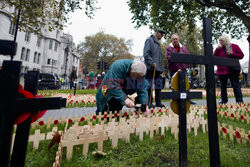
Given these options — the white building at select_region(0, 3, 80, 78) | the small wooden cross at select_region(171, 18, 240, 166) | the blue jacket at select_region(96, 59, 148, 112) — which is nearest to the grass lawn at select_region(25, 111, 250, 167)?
the small wooden cross at select_region(171, 18, 240, 166)

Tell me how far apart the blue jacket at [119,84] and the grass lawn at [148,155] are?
81 cm

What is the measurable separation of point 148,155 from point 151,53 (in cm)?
338

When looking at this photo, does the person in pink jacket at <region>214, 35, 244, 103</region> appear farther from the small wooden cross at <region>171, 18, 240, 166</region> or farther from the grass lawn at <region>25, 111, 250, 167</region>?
the small wooden cross at <region>171, 18, 240, 166</region>

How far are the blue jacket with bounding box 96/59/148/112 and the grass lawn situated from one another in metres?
0.81

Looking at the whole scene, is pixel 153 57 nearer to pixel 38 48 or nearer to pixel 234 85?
pixel 234 85

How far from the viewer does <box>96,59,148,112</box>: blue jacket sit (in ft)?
8.45

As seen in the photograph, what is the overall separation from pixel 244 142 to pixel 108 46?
3627 cm

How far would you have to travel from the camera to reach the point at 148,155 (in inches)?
65.0

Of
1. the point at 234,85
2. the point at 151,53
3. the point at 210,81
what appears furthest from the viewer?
the point at 234,85

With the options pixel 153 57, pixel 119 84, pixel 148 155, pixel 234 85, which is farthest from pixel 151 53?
pixel 148 155

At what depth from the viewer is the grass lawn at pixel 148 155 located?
1.50m

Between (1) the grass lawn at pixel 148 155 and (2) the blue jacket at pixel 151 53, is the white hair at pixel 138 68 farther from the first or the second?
(2) the blue jacket at pixel 151 53

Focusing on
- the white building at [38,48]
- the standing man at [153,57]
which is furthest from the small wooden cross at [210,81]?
the white building at [38,48]

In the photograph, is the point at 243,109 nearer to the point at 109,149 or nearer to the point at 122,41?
the point at 109,149
